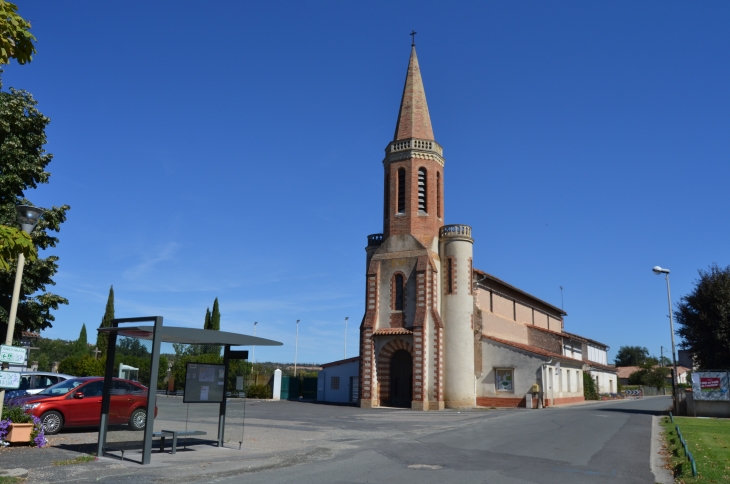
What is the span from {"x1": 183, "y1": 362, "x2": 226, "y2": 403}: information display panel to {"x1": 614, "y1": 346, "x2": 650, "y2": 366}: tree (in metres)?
139

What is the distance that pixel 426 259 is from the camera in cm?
3731

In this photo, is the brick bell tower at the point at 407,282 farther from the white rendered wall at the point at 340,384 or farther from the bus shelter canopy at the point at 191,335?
the bus shelter canopy at the point at 191,335

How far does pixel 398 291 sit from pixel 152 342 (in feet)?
89.8

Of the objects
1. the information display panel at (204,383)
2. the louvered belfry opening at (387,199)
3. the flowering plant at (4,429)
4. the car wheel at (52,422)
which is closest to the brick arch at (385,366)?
the louvered belfry opening at (387,199)

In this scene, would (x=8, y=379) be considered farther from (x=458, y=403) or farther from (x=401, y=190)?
(x=401, y=190)

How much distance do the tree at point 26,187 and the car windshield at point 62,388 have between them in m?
5.22

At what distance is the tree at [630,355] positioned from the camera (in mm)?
135875

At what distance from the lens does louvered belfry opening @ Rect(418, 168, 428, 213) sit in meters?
39.5

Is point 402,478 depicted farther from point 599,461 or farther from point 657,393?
point 657,393

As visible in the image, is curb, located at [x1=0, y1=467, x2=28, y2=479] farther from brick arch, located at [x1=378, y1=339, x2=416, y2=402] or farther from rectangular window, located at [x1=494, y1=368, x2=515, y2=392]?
rectangular window, located at [x1=494, y1=368, x2=515, y2=392]

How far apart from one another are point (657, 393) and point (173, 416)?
276 feet

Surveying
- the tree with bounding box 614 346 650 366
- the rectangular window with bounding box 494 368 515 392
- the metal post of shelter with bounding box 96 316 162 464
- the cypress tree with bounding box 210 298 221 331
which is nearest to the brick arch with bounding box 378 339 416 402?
the rectangular window with bounding box 494 368 515 392

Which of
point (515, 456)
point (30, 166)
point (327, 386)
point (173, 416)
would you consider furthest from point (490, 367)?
point (30, 166)

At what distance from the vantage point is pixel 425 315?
120 ft
